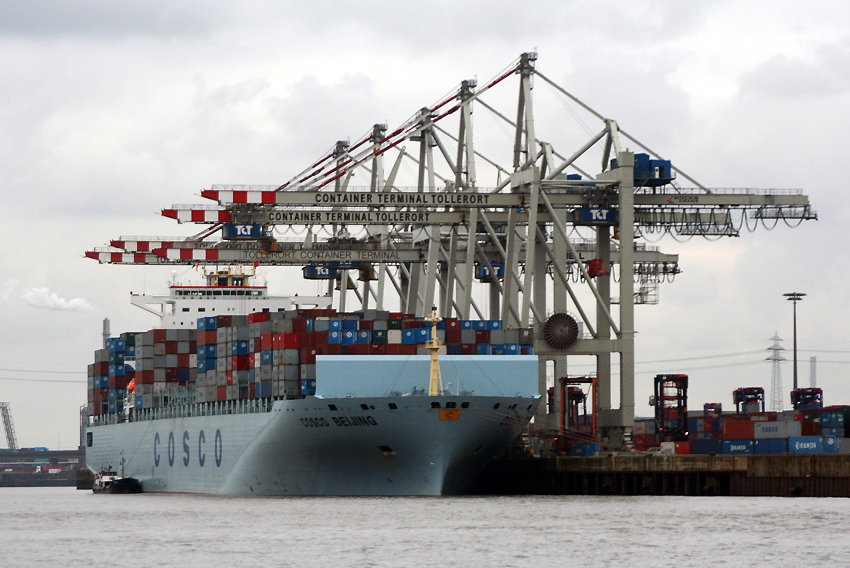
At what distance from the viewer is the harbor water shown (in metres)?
39.6

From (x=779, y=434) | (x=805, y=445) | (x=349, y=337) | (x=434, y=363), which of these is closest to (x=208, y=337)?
(x=349, y=337)

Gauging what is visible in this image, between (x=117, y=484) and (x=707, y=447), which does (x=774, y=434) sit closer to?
(x=707, y=447)

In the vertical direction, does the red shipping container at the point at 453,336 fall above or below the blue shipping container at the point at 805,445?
above

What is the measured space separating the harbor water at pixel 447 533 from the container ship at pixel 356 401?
68.2 inches

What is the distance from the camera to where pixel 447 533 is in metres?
45.3

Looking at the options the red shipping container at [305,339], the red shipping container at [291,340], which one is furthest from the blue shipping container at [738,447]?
the red shipping container at [291,340]

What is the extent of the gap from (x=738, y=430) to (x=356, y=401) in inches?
704

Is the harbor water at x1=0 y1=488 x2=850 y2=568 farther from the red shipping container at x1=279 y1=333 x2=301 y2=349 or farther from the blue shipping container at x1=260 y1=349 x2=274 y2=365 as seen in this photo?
the red shipping container at x1=279 y1=333 x2=301 y2=349

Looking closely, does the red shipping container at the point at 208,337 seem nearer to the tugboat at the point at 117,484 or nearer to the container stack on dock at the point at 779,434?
the tugboat at the point at 117,484

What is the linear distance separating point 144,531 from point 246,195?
1884 cm

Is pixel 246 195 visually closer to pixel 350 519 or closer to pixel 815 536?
pixel 350 519

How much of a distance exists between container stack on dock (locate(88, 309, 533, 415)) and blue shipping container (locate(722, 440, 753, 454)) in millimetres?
9549

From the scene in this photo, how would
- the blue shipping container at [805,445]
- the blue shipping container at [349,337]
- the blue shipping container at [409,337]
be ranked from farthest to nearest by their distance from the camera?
the blue shipping container at [805,445] < the blue shipping container at [349,337] < the blue shipping container at [409,337]

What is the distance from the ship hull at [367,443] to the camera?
58250mm
